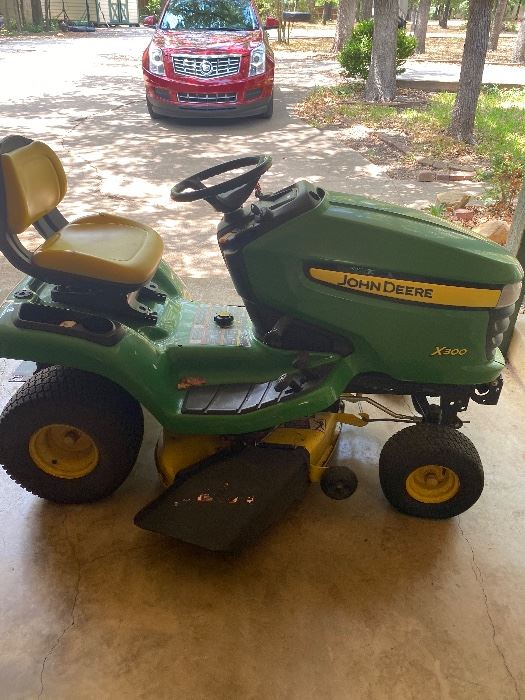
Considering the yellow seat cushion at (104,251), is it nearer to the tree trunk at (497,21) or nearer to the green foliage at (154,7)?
the tree trunk at (497,21)

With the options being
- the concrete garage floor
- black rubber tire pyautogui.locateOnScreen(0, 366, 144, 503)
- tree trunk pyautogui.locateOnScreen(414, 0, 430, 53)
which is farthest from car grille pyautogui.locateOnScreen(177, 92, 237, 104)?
tree trunk pyautogui.locateOnScreen(414, 0, 430, 53)

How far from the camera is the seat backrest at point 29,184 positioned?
2084mm

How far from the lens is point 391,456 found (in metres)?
2.20

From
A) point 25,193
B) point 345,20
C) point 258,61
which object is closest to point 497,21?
point 345,20

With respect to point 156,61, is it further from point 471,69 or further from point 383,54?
point 471,69

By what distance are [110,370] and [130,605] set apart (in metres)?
0.76

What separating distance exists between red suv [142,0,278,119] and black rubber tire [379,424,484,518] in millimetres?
6759

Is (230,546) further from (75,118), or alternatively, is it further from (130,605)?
(75,118)

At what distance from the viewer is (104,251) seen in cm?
231

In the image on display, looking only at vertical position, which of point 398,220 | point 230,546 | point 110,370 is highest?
point 398,220

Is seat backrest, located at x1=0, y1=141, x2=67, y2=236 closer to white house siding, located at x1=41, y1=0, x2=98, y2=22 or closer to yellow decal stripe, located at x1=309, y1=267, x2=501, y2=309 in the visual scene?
yellow decal stripe, located at x1=309, y1=267, x2=501, y2=309

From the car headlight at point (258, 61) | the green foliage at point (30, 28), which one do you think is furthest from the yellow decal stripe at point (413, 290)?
the green foliage at point (30, 28)

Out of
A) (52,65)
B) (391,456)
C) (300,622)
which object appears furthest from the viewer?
(52,65)

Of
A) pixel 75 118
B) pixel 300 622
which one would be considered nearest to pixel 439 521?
pixel 300 622
